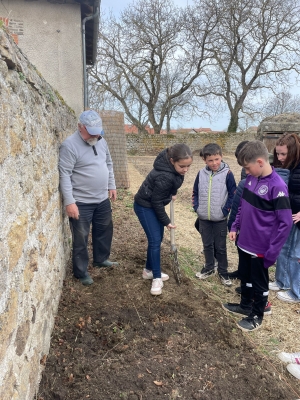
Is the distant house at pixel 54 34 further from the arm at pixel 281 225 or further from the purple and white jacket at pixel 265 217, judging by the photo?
the arm at pixel 281 225

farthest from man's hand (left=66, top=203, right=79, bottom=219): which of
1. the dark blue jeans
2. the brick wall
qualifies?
the brick wall

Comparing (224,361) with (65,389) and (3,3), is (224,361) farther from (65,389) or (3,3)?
(3,3)

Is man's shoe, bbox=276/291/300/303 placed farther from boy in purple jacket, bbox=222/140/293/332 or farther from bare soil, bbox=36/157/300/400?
boy in purple jacket, bbox=222/140/293/332

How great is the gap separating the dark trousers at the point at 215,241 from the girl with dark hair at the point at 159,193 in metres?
0.70

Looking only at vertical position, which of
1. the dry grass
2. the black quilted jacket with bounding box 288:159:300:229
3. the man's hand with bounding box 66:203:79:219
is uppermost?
the black quilted jacket with bounding box 288:159:300:229

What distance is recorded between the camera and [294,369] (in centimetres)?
261

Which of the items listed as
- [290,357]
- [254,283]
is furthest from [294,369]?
[254,283]

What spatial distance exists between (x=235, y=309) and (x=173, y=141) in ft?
66.0

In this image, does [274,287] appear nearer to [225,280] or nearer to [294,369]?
[225,280]

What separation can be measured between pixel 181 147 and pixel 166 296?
1.57 meters

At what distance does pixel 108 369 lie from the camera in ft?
7.64

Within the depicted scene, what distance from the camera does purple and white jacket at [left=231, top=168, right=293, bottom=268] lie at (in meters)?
2.75

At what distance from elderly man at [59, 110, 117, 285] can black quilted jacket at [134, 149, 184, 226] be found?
21.9 inches

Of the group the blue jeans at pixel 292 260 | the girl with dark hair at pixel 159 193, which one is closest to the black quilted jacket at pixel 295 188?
the blue jeans at pixel 292 260
